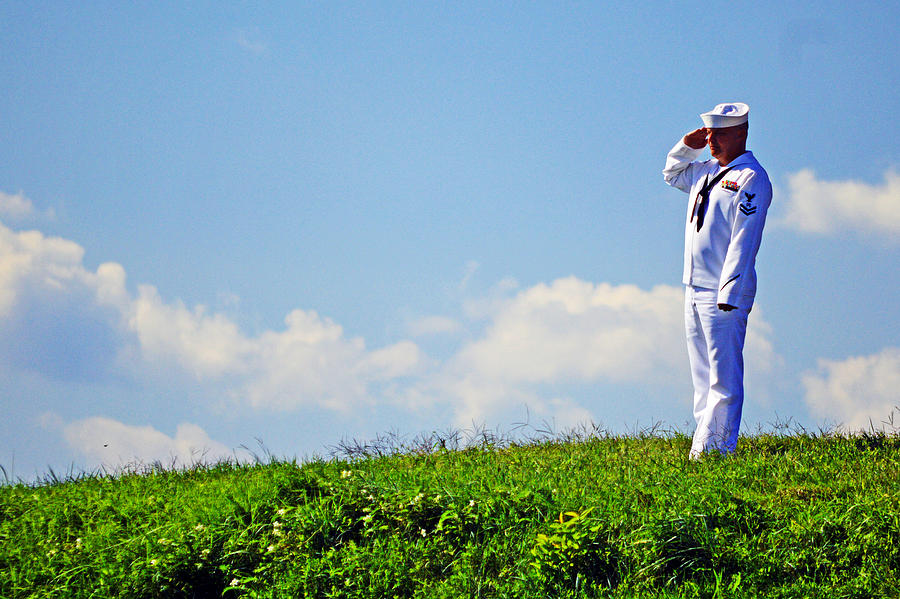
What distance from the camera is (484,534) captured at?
18.4ft

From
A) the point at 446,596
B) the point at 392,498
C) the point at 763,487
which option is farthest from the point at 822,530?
the point at 392,498

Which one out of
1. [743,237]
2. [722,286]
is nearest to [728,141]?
[743,237]

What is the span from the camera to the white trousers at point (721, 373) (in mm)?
7395

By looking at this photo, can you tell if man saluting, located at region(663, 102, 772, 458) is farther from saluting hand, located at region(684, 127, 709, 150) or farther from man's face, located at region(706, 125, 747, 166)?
saluting hand, located at region(684, 127, 709, 150)

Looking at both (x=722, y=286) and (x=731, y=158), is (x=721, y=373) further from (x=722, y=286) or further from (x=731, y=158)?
(x=731, y=158)

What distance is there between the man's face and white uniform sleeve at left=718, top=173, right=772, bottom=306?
0.41 meters

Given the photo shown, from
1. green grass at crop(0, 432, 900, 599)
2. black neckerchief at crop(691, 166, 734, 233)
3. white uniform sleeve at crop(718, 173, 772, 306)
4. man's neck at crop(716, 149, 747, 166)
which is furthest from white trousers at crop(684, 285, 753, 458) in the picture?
man's neck at crop(716, 149, 747, 166)

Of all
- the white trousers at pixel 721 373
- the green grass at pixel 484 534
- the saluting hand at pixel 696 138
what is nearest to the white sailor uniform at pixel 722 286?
the white trousers at pixel 721 373

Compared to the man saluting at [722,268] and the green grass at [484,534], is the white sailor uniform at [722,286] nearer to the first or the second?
the man saluting at [722,268]

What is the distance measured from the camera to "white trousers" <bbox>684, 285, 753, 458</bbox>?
7.39m

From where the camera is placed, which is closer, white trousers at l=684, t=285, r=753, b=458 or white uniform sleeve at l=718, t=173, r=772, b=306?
white uniform sleeve at l=718, t=173, r=772, b=306

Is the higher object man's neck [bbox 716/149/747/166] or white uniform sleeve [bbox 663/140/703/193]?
white uniform sleeve [bbox 663/140/703/193]

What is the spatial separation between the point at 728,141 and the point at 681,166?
2.14 feet

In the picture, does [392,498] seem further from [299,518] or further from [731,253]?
[731,253]
